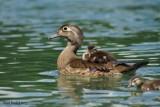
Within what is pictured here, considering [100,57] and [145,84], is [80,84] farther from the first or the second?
[145,84]

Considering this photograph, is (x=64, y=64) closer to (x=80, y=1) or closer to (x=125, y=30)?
(x=125, y=30)

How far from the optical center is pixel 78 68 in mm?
15500

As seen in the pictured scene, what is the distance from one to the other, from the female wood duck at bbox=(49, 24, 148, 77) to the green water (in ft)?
0.74

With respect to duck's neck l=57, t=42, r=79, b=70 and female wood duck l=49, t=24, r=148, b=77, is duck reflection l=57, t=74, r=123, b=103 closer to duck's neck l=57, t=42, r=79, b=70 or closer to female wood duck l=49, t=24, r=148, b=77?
female wood duck l=49, t=24, r=148, b=77

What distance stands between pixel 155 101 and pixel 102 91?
1.62 m

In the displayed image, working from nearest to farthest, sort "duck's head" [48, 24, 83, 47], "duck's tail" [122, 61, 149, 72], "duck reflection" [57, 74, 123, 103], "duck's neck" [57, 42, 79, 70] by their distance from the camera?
"duck reflection" [57, 74, 123, 103], "duck's tail" [122, 61, 149, 72], "duck's neck" [57, 42, 79, 70], "duck's head" [48, 24, 83, 47]

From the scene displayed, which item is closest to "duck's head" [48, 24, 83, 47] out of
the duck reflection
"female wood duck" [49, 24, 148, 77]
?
"female wood duck" [49, 24, 148, 77]

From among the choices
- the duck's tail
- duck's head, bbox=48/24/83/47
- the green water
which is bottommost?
the green water

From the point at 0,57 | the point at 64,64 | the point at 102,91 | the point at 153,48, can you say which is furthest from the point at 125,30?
the point at 102,91

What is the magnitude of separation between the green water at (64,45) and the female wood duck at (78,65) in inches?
8.9

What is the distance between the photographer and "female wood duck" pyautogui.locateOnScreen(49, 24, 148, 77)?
15031 millimetres

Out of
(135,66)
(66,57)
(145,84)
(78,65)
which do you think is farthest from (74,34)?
(145,84)

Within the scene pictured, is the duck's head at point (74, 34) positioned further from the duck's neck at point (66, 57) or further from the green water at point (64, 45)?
the green water at point (64, 45)

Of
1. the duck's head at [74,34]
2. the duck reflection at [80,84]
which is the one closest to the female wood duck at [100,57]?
the duck reflection at [80,84]
